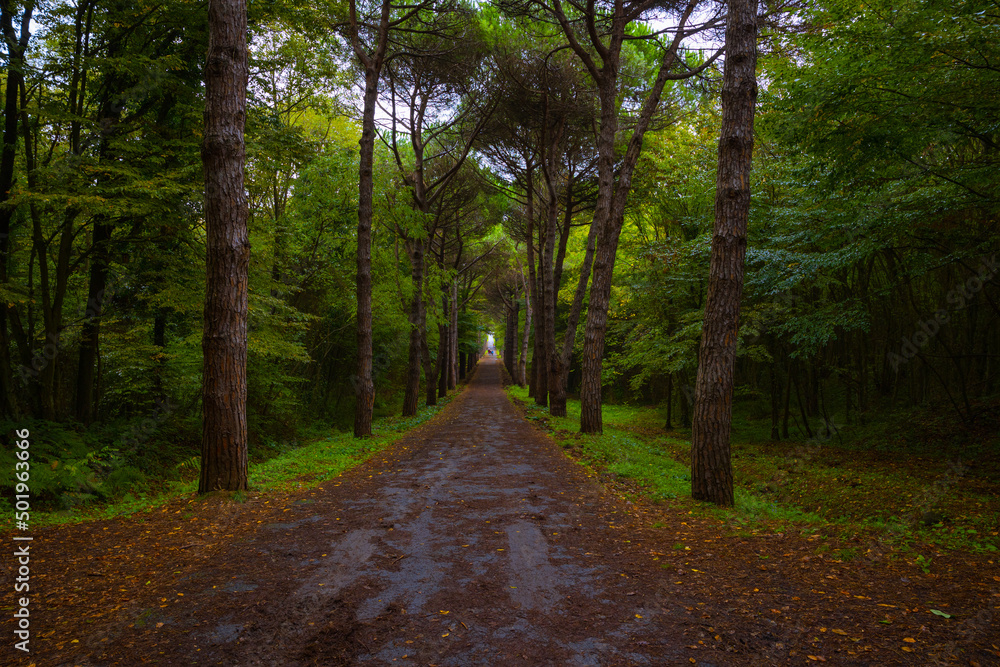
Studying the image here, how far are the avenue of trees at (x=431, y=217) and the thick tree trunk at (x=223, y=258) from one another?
0.12 feet

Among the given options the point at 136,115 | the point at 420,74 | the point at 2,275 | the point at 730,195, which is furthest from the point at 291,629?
the point at 420,74

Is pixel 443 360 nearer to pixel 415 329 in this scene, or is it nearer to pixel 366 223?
pixel 415 329

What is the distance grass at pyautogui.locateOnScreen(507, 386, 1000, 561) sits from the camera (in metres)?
5.31

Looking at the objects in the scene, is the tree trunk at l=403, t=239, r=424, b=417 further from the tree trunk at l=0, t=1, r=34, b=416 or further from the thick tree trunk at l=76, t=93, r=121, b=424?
the tree trunk at l=0, t=1, r=34, b=416

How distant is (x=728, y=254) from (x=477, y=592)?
482 centimetres

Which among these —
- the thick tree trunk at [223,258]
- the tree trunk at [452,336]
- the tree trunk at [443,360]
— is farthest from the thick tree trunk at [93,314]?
the tree trunk at [452,336]

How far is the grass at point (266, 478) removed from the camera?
5.93 metres

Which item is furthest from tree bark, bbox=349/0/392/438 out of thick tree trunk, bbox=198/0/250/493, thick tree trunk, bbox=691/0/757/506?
thick tree trunk, bbox=691/0/757/506

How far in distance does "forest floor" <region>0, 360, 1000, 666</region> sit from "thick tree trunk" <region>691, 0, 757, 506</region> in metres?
1.02

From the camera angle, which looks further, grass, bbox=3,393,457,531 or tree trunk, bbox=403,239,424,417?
tree trunk, bbox=403,239,424,417

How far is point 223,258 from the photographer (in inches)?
250

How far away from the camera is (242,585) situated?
3.75 meters

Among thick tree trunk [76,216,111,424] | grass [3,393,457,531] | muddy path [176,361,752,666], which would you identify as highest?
thick tree trunk [76,216,111,424]

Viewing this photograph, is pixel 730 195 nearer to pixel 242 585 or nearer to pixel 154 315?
pixel 242 585
